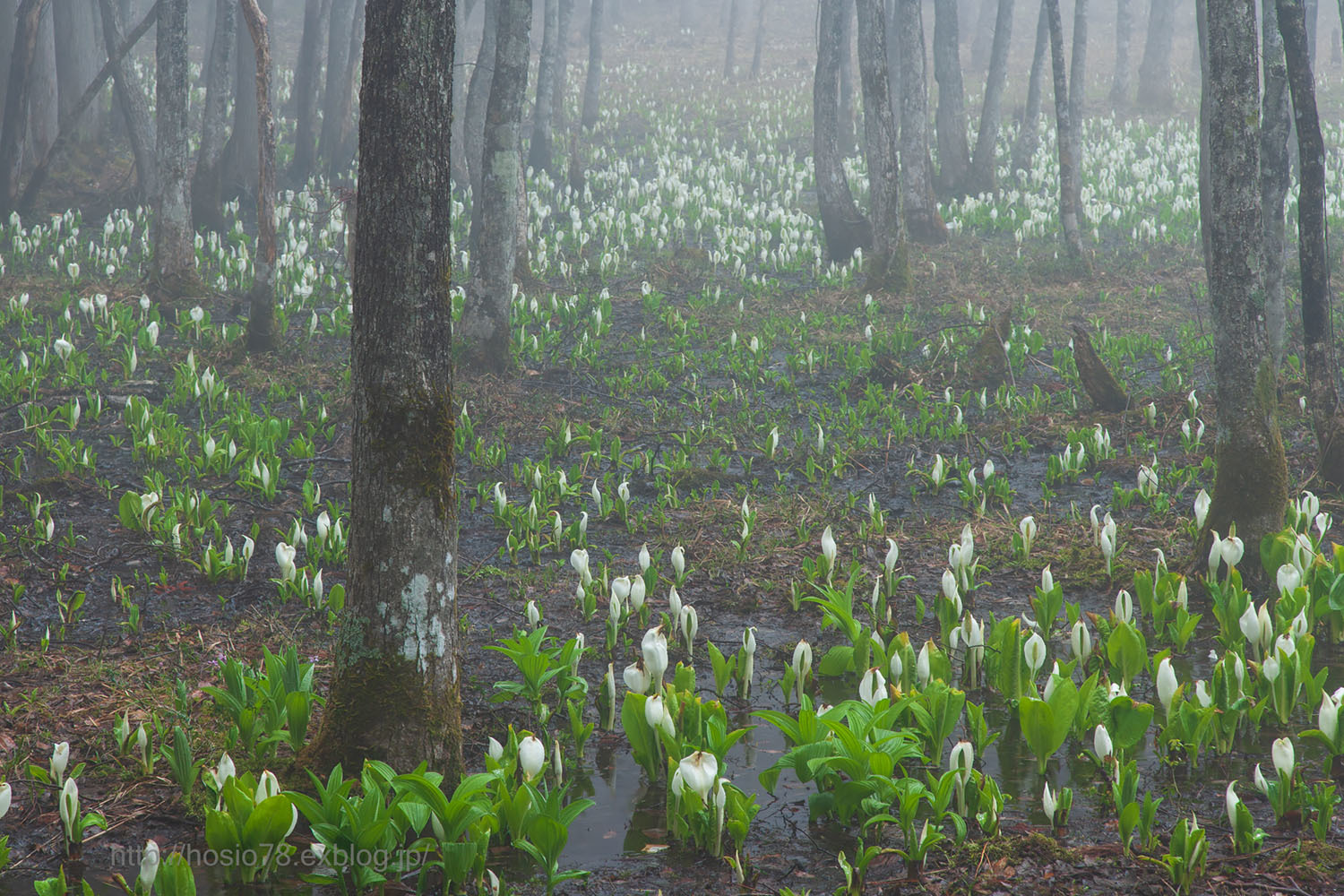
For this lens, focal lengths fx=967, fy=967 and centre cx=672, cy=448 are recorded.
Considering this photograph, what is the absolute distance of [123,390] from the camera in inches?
353

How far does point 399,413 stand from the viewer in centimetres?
356

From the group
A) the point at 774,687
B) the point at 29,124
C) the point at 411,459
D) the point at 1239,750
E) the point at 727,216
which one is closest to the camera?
the point at 411,459

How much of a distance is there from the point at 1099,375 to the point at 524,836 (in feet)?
25.2

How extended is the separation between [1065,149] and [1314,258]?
743 centimetres

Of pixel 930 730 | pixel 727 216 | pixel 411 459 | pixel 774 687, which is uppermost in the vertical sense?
pixel 727 216

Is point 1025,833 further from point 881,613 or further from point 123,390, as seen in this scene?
point 123,390

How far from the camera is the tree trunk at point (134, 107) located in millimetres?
13211

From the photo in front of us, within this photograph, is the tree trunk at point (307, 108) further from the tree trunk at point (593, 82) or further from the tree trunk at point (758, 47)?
the tree trunk at point (758, 47)

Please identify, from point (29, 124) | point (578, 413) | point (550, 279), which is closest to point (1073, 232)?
point (550, 279)

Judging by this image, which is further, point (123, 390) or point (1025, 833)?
point (123, 390)

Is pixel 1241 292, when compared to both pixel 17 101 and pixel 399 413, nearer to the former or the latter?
pixel 399 413

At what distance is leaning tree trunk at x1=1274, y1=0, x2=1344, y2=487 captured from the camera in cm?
680

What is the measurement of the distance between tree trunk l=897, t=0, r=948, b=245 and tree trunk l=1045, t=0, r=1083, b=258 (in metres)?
1.99

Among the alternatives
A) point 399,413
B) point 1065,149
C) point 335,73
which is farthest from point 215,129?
point 399,413
